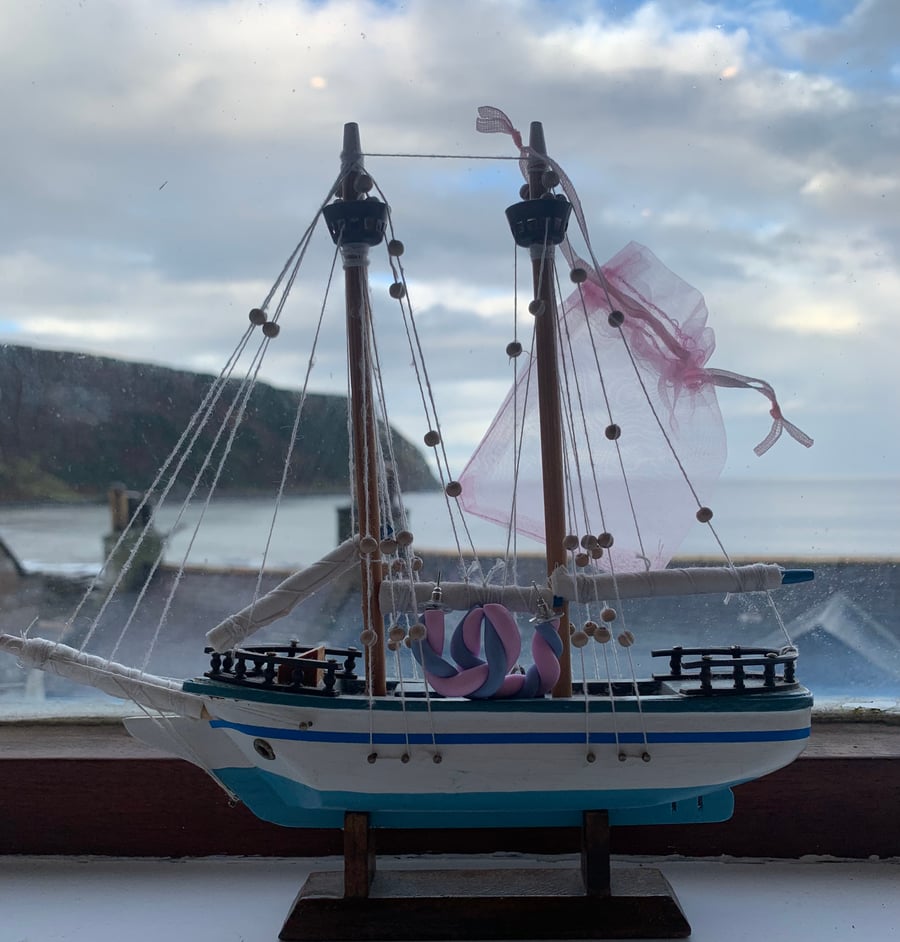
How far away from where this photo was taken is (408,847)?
36.6 inches

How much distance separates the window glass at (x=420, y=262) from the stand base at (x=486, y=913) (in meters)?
0.35

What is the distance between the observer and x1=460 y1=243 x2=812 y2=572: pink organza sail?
0.88 meters

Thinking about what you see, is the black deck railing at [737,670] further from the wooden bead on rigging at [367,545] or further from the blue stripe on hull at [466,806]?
the wooden bead on rigging at [367,545]

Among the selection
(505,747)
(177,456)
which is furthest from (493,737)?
(177,456)

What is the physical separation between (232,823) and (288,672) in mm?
231

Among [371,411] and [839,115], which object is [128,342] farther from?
[839,115]

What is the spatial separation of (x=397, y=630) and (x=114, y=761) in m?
0.35

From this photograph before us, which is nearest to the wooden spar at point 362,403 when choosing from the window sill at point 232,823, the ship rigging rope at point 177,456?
the ship rigging rope at point 177,456

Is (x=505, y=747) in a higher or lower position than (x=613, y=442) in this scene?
lower

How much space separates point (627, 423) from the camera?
0.90 metres

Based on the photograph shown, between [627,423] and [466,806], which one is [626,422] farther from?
[466,806]

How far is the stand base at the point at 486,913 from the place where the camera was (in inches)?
30.1

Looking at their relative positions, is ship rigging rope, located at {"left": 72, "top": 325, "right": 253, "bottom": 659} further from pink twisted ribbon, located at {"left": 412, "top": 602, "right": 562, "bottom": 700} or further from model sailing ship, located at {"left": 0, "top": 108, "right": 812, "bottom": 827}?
pink twisted ribbon, located at {"left": 412, "top": 602, "right": 562, "bottom": 700}

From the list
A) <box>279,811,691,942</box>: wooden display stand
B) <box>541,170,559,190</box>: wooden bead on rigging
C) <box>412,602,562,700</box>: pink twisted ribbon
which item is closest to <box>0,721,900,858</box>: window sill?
<box>279,811,691,942</box>: wooden display stand
